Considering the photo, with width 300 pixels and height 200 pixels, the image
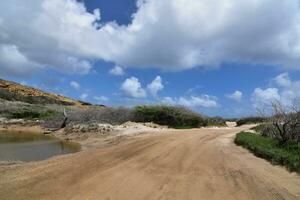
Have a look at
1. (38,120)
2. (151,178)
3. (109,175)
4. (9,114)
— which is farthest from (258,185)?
(9,114)

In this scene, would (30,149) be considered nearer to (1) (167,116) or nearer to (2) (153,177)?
(2) (153,177)

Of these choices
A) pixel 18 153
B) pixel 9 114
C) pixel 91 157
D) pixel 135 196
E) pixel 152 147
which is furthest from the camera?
pixel 9 114

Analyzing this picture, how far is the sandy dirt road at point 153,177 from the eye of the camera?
39.4 feet

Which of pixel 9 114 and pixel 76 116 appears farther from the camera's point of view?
pixel 9 114

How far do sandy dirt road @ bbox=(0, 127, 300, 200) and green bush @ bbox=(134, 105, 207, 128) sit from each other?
61.2 feet

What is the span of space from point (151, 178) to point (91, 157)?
181 inches

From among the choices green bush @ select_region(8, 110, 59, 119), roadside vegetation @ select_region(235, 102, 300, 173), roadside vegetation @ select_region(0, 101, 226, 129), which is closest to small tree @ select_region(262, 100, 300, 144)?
roadside vegetation @ select_region(235, 102, 300, 173)

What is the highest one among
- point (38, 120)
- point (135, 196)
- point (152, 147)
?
point (38, 120)

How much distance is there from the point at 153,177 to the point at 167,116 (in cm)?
2398

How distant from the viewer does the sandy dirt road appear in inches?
472

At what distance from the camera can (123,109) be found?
4012cm

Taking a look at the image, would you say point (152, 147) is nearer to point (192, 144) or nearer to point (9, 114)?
point (192, 144)

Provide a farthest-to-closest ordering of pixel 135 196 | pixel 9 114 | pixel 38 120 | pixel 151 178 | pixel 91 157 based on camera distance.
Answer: pixel 9 114 → pixel 38 120 → pixel 91 157 → pixel 151 178 → pixel 135 196

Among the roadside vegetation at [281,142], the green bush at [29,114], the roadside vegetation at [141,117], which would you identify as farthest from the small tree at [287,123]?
the green bush at [29,114]
